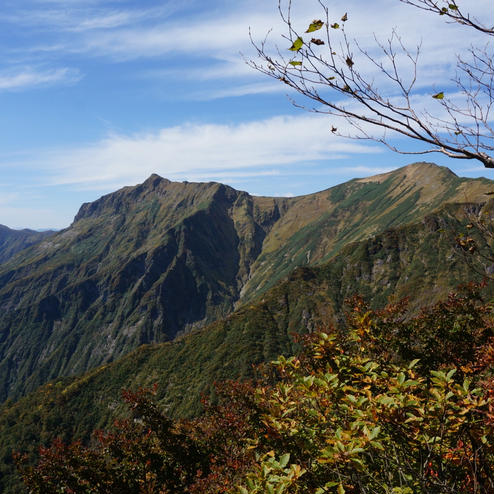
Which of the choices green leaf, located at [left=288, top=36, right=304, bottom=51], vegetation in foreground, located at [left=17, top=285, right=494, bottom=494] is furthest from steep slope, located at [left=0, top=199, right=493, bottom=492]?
green leaf, located at [left=288, top=36, right=304, bottom=51]

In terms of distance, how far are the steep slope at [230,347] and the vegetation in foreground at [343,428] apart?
103 m

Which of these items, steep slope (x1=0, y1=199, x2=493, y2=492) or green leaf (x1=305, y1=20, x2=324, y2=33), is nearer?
green leaf (x1=305, y1=20, x2=324, y2=33)

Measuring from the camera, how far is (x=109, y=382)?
146500 millimetres

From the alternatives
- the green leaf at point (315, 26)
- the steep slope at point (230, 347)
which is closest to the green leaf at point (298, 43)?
the green leaf at point (315, 26)

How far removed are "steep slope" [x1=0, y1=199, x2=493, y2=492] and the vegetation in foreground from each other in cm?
10330

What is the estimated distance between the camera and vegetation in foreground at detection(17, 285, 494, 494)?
4.96 metres

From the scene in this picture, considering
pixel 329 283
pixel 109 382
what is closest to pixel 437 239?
pixel 329 283

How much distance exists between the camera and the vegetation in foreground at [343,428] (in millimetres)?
4961

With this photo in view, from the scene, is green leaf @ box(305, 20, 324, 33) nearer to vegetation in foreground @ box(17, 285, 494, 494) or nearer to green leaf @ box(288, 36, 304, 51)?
green leaf @ box(288, 36, 304, 51)

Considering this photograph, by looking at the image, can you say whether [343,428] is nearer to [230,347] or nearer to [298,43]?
[298,43]

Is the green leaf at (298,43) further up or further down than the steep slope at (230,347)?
further up

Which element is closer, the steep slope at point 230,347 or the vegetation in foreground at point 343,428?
the vegetation in foreground at point 343,428

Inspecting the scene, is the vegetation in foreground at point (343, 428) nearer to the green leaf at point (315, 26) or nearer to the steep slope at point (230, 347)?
the green leaf at point (315, 26)

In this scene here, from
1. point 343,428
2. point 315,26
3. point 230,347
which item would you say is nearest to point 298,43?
point 315,26
